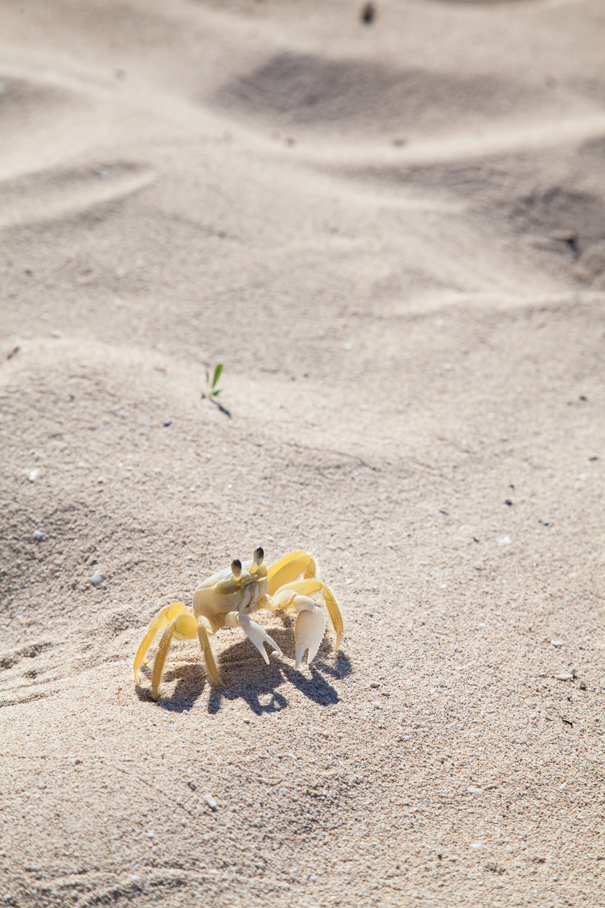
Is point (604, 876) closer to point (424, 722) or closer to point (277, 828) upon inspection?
point (424, 722)

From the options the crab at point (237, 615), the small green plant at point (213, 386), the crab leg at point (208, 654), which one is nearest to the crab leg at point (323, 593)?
the crab at point (237, 615)

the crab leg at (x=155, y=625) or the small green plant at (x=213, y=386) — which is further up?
the small green plant at (x=213, y=386)

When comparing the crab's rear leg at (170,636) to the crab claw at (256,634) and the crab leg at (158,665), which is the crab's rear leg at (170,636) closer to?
the crab leg at (158,665)

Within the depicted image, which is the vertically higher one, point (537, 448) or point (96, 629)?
point (537, 448)

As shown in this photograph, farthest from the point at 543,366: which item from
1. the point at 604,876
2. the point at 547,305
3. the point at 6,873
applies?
the point at 6,873

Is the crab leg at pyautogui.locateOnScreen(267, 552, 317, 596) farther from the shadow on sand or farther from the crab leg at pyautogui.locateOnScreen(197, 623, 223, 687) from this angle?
the crab leg at pyautogui.locateOnScreen(197, 623, 223, 687)

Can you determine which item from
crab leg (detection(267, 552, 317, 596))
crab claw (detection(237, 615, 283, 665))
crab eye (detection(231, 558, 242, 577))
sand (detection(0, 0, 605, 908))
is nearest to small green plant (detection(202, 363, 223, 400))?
sand (detection(0, 0, 605, 908))

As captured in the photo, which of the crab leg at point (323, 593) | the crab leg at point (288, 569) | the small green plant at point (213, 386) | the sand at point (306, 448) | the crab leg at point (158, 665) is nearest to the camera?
the sand at point (306, 448)
